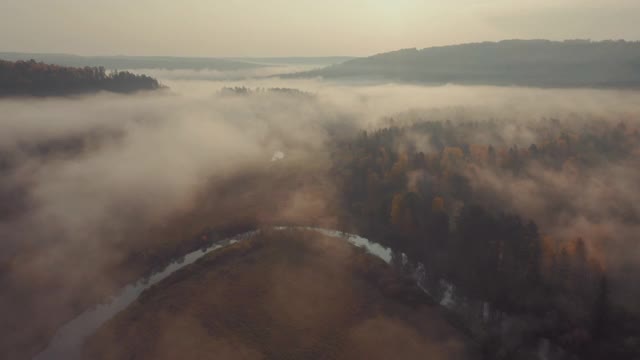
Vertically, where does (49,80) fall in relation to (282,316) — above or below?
above

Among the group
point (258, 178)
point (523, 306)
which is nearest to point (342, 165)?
point (258, 178)

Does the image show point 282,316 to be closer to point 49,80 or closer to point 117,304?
point 117,304

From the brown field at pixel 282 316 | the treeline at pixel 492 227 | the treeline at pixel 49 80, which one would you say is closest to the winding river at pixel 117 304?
the brown field at pixel 282 316

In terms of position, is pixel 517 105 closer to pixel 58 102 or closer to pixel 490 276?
pixel 490 276

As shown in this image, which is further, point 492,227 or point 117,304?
point 492,227

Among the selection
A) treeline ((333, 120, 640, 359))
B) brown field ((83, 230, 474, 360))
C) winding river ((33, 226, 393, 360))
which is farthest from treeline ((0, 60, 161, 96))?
brown field ((83, 230, 474, 360))

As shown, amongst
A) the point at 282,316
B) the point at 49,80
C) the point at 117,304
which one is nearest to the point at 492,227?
the point at 282,316

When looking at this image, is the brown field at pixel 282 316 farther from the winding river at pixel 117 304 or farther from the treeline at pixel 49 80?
the treeline at pixel 49 80
